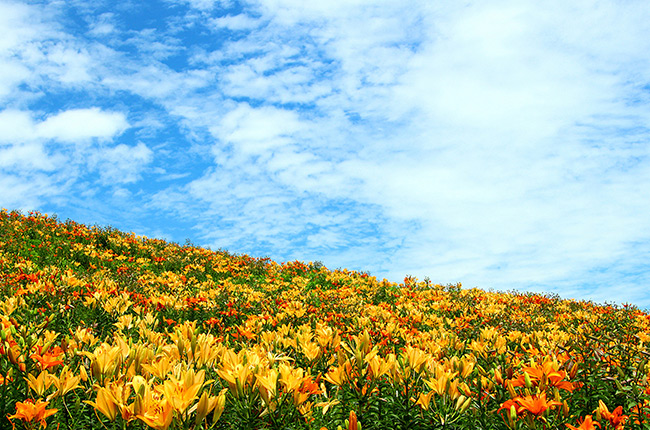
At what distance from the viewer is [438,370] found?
98.0 inches

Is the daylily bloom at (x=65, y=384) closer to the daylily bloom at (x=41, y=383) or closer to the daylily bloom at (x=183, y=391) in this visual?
the daylily bloom at (x=41, y=383)

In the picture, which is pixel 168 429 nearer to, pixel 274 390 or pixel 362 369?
pixel 274 390

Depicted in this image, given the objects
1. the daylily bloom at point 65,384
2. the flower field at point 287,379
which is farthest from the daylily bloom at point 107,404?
the daylily bloom at point 65,384

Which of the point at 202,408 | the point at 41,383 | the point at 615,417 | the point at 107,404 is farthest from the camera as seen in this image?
the point at 41,383

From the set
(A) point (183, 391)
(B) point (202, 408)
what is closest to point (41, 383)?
(A) point (183, 391)

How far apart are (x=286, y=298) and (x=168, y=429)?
6.51 m

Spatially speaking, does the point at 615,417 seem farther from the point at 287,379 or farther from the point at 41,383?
the point at 41,383

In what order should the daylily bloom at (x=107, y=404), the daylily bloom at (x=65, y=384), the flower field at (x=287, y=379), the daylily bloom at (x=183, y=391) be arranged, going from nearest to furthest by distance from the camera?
the daylily bloom at (x=183, y=391), the daylily bloom at (x=107, y=404), the flower field at (x=287, y=379), the daylily bloom at (x=65, y=384)

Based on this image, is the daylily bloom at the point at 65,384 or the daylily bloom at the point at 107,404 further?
the daylily bloom at the point at 65,384

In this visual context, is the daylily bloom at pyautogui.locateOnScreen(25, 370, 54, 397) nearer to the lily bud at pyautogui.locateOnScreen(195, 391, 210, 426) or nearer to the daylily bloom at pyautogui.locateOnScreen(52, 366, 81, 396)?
the daylily bloom at pyautogui.locateOnScreen(52, 366, 81, 396)

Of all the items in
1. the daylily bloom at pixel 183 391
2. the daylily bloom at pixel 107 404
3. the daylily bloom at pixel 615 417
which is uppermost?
the daylily bloom at pixel 615 417

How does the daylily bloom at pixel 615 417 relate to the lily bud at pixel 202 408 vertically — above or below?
above

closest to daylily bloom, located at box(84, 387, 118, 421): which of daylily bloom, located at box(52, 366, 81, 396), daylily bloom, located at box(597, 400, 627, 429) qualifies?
daylily bloom, located at box(52, 366, 81, 396)

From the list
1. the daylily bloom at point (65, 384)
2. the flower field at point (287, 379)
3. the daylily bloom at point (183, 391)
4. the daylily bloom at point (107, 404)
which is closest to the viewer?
the daylily bloom at point (183, 391)
